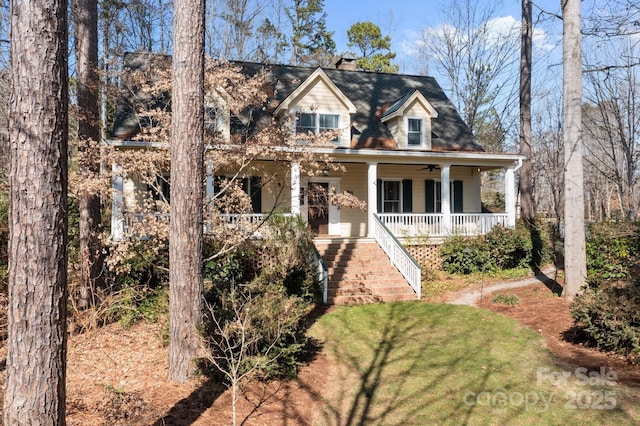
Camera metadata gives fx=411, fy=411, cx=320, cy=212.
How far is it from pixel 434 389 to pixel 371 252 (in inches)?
292

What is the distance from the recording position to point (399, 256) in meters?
12.3

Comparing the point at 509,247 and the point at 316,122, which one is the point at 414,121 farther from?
the point at 509,247

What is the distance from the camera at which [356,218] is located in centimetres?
1712

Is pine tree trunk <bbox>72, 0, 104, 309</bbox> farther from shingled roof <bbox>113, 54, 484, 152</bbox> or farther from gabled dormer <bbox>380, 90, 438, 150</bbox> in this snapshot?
gabled dormer <bbox>380, 90, 438, 150</bbox>

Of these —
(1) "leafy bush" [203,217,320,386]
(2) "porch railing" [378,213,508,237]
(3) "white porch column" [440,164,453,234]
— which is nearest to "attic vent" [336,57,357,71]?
(3) "white porch column" [440,164,453,234]

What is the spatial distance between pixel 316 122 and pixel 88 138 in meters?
8.62

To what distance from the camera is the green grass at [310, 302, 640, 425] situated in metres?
5.20

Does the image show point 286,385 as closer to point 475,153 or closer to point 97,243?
point 97,243

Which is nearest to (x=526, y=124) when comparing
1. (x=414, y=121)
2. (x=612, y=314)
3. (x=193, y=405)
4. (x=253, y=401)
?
(x=414, y=121)

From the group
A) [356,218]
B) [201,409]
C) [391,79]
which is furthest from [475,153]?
[201,409]

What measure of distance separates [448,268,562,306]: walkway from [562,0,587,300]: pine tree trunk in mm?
1607

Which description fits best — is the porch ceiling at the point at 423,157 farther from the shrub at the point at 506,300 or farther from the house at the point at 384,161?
the shrub at the point at 506,300

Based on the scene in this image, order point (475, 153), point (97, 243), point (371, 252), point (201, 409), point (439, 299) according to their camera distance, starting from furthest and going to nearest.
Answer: point (475, 153) → point (371, 252) → point (439, 299) → point (97, 243) → point (201, 409)

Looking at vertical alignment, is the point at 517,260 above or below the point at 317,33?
below
